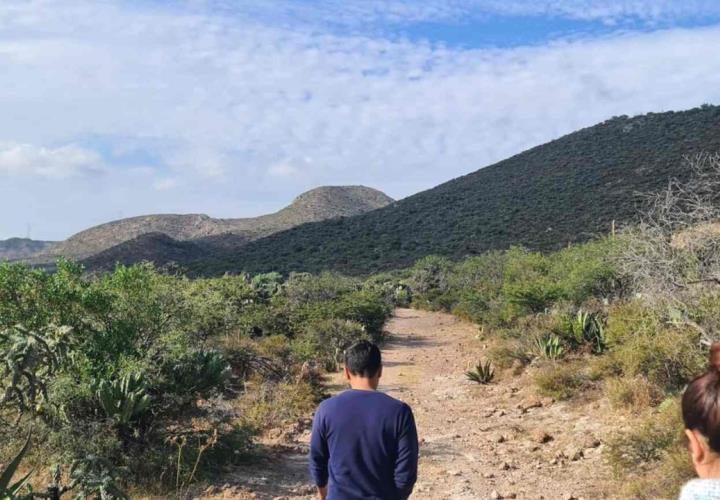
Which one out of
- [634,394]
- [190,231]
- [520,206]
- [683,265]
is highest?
[190,231]

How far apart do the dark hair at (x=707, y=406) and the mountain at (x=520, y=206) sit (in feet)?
116

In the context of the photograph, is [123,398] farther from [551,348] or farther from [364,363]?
[551,348]

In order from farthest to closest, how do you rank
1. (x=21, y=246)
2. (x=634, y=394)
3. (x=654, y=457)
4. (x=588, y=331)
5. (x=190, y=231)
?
(x=21, y=246) → (x=190, y=231) → (x=588, y=331) → (x=634, y=394) → (x=654, y=457)

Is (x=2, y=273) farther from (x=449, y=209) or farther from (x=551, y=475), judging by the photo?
(x=449, y=209)

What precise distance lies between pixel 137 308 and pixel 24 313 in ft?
4.07

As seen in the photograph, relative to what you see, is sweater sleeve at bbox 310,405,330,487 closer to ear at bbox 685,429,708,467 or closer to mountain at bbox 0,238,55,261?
ear at bbox 685,429,708,467

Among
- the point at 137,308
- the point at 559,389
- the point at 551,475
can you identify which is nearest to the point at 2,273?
the point at 137,308

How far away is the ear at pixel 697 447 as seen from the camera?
1894 millimetres

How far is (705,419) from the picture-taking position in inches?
73.4

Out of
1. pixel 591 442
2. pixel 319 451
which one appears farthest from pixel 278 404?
pixel 319 451

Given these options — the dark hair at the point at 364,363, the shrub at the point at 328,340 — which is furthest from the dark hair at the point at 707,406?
the shrub at the point at 328,340

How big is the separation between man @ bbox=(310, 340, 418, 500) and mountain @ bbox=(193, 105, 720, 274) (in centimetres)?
3446

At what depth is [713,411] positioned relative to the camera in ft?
6.05

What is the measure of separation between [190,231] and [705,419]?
7363 centimetres
